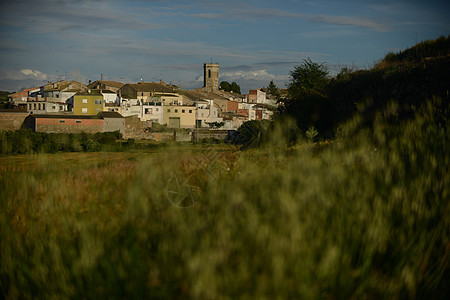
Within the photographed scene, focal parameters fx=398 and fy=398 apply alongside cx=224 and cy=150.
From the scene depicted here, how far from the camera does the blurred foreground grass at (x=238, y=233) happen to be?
8.34ft

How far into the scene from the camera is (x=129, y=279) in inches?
110

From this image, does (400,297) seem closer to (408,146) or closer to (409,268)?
(409,268)

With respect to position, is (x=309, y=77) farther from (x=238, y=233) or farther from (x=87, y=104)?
(x=87, y=104)

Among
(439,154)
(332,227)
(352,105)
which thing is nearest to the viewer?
(332,227)

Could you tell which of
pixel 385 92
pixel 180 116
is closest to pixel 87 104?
pixel 180 116

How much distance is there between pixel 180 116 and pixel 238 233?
64.1 meters

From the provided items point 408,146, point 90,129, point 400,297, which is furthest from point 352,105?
point 90,129

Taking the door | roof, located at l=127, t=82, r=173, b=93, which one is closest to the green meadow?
the door

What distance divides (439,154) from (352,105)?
6.73m

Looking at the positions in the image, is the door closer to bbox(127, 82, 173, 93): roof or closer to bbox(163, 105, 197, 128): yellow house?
bbox(163, 105, 197, 128): yellow house

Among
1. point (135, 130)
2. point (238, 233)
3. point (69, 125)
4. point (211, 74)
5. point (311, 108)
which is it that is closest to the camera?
point (238, 233)

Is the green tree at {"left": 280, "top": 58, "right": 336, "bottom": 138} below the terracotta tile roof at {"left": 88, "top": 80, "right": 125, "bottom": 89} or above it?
below

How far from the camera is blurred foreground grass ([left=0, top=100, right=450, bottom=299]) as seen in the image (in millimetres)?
2543

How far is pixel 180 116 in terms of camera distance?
6619 centimetres
